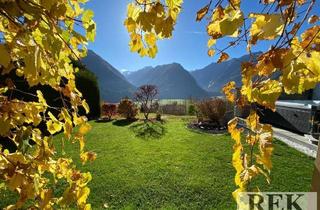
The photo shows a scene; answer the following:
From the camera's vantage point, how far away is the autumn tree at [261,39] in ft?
2.81

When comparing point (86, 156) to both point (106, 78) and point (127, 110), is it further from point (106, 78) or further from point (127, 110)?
point (106, 78)

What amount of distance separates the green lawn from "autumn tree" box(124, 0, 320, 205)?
3627 mm

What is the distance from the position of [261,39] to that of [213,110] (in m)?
11.9

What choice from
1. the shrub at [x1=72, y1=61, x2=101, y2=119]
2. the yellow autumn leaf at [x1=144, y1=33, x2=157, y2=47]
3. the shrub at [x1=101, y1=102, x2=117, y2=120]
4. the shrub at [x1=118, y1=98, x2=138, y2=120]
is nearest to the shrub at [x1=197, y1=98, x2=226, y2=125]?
the shrub at [x1=118, y1=98, x2=138, y2=120]

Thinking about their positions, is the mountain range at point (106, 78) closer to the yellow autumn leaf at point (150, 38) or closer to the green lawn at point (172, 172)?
the green lawn at point (172, 172)

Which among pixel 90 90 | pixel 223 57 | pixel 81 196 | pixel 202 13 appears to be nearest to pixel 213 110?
pixel 90 90

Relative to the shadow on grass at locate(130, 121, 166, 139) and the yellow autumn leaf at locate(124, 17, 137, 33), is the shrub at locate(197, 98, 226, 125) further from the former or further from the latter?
the yellow autumn leaf at locate(124, 17, 137, 33)

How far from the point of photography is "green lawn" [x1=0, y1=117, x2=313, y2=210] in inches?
195

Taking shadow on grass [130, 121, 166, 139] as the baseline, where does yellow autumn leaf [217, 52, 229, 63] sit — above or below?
above

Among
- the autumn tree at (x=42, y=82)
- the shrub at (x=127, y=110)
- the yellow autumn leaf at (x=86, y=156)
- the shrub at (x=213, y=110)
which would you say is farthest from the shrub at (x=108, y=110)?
the autumn tree at (x=42, y=82)

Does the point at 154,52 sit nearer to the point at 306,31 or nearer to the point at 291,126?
the point at 306,31

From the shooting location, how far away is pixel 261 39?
0.99m

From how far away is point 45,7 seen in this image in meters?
1.05

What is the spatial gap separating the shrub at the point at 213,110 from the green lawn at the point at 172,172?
2.58 m
